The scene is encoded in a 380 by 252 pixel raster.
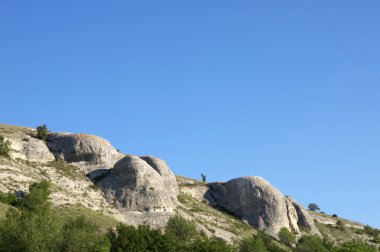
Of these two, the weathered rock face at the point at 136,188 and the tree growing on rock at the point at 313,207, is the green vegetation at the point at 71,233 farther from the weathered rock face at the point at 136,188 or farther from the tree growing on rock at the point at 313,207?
the tree growing on rock at the point at 313,207

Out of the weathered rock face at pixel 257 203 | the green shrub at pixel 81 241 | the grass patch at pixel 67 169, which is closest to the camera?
the green shrub at pixel 81 241

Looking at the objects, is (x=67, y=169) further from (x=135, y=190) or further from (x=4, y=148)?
(x=135, y=190)

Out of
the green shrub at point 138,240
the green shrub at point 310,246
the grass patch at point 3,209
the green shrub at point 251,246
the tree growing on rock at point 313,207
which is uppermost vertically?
the tree growing on rock at point 313,207

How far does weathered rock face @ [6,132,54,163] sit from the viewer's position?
232ft

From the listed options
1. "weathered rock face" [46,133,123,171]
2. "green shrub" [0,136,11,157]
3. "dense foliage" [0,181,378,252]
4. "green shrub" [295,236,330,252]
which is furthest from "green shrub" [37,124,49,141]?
"green shrub" [295,236,330,252]

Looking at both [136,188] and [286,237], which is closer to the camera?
[136,188]

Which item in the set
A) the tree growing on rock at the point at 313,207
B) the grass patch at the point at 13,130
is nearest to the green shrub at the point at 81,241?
the grass patch at the point at 13,130

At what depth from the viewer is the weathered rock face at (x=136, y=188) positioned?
68188mm

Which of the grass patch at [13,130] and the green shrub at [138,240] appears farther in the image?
the grass patch at [13,130]

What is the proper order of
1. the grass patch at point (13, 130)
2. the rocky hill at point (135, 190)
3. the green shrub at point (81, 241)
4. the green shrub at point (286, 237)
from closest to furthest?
the green shrub at point (81, 241)
the rocky hill at point (135, 190)
the grass patch at point (13, 130)
the green shrub at point (286, 237)

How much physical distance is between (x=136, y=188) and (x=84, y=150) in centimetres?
1224

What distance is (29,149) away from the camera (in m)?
73.2

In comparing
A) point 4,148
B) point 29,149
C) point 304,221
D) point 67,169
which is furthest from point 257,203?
point 4,148

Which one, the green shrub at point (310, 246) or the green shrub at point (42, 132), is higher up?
the green shrub at point (42, 132)
